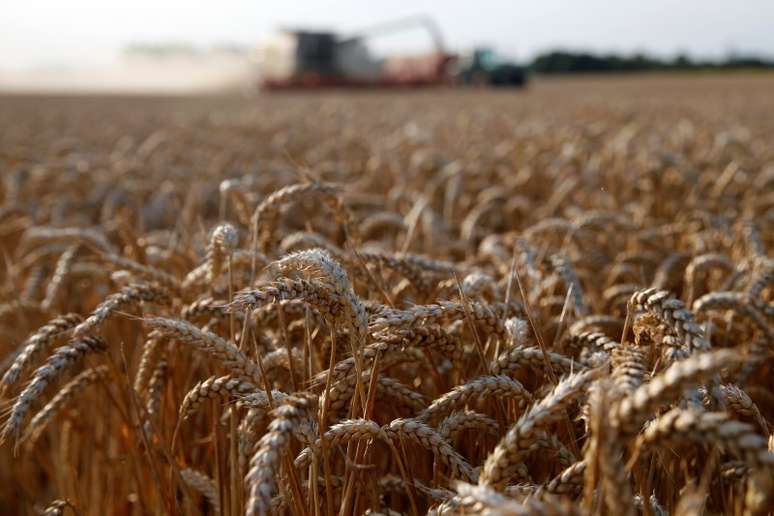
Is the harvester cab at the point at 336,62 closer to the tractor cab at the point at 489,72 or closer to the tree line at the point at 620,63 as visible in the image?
the tractor cab at the point at 489,72

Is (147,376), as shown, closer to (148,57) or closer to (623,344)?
(623,344)

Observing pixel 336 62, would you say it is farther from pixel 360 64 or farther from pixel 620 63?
pixel 620 63

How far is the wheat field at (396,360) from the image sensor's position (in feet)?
3.31

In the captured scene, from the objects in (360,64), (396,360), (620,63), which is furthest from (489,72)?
(620,63)

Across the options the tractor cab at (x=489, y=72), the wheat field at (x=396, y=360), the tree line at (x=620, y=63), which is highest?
the tree line at (x=620, y=63)

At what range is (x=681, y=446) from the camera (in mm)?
1552

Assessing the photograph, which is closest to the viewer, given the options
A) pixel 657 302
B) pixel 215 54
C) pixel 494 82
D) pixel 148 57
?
pixel 657 302

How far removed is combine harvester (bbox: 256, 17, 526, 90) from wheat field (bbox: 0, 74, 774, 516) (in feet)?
92.0

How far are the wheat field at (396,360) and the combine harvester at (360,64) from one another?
92.0ft

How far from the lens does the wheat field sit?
101cm

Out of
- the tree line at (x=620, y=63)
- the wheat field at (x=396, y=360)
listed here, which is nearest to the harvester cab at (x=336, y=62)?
the wheat field at (x=396, y=360)

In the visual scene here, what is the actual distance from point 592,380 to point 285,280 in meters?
0.46

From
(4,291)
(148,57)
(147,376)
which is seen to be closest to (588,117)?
(4,291)

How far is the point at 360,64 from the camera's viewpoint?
124ft
